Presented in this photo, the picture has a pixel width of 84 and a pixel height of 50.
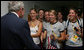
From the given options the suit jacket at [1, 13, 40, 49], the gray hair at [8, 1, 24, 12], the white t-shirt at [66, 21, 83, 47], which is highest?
the gray hair at [8, 1, 24, 12]

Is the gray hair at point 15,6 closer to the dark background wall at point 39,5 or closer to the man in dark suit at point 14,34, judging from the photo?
the man in dark suit at point 14,34

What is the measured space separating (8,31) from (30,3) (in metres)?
5.05

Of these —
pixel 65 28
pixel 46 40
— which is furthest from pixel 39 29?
pixel 65 28

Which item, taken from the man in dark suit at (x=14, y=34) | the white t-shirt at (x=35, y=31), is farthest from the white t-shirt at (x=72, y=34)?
the man in dark suit at (x=14, y=34)

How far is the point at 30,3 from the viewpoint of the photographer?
762 cm

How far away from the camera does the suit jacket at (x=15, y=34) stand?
2.64 m

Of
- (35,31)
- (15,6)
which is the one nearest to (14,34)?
(15,6)

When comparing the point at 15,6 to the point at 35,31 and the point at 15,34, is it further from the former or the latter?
the point at 35,31

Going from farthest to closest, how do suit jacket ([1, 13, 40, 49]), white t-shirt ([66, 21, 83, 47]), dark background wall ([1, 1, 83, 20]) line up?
dark background wall ([1, 1, 83, 20]) → white t-shirt ([66, 21, 83, 47]) → suit jacket ([1, 13, 40, 49])

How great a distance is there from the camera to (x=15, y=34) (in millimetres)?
2633

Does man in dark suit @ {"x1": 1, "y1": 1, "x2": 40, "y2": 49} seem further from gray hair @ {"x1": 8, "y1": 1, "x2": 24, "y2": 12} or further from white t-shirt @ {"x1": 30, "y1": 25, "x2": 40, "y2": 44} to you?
white t-shirt @ {"x1": 30, "y1": 25, "x2": 40, "y2": 44}

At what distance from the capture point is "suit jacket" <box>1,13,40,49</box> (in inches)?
104

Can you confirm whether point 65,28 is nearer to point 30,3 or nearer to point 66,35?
point 66,35

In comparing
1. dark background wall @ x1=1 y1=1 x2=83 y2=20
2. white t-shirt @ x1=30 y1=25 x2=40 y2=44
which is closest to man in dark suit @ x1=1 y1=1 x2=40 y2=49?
white t-shirt @ x1=30 y1=25 x2=40 y2=44
